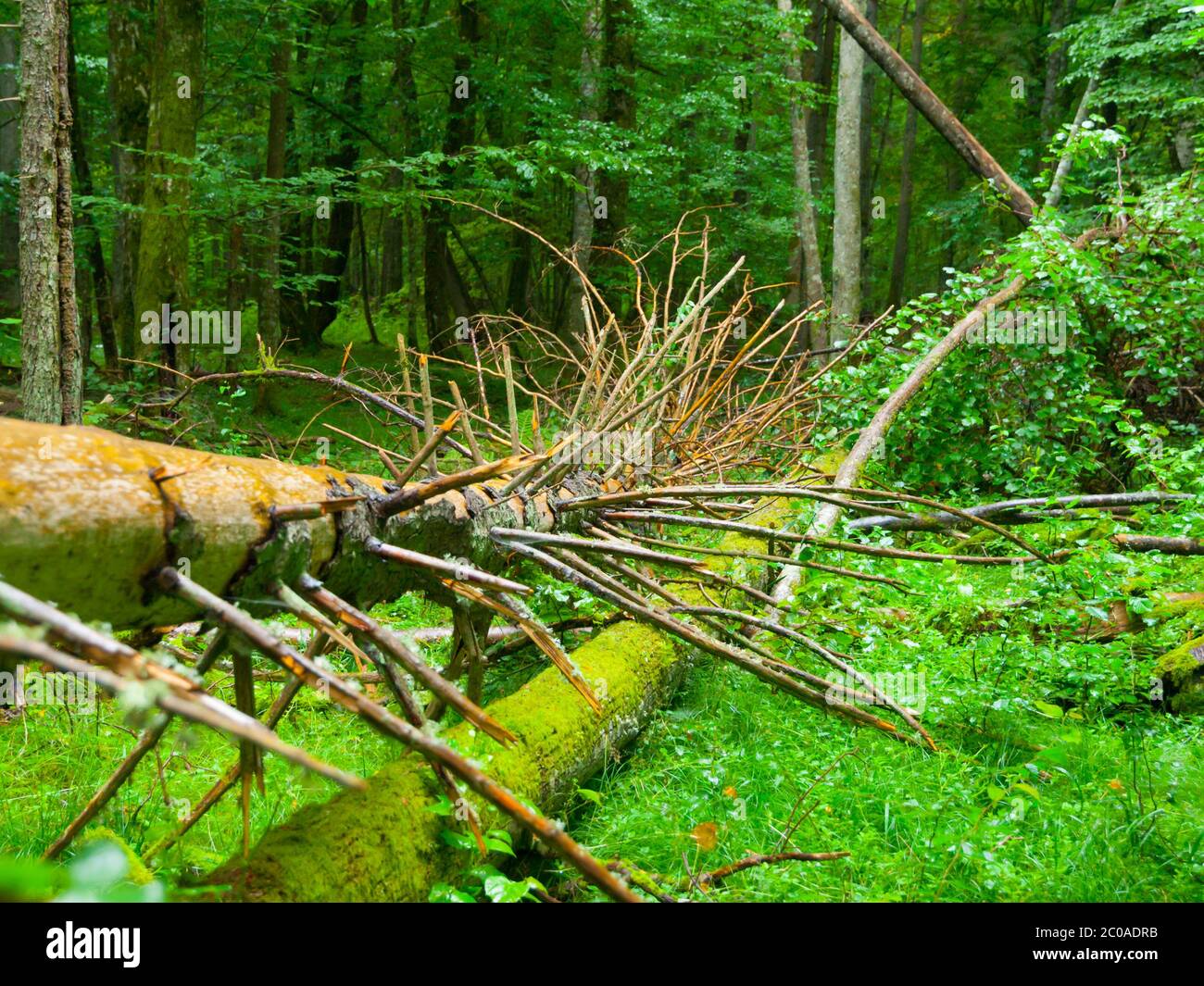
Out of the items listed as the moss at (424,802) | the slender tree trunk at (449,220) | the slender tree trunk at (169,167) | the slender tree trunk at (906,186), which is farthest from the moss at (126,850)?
the slender tree trunk at (906,186)

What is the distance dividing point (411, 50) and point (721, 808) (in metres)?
13.0

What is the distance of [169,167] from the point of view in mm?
8008

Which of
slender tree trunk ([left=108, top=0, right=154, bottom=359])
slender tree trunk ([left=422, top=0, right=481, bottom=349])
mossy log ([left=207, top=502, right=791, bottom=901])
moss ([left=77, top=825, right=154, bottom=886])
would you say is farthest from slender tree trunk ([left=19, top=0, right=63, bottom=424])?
slender tree trunk ([left=422, top=0, right=481, bottom=349])

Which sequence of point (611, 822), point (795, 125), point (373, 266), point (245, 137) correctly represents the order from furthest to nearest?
point (373, 266), point (245, 137), point (795, 125), point (611, 822)

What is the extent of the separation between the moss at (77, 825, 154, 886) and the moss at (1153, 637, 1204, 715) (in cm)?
380

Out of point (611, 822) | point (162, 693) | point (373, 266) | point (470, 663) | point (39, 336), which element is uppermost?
point (373, 266)

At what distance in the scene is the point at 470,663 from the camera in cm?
270

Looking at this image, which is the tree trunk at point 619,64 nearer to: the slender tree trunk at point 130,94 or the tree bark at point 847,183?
the tree bark at point 847,183

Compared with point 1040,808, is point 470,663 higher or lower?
higher

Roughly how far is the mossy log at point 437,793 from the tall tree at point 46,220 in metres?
2.92

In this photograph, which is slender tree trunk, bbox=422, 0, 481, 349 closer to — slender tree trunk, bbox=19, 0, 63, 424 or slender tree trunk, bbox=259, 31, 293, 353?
slender tree trunk, bbox=259, 31, 293, 353
